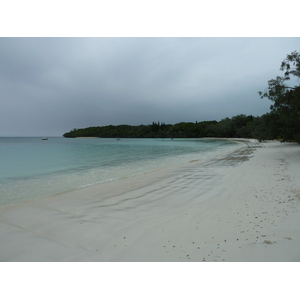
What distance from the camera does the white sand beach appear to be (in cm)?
361

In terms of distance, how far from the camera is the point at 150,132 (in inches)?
7525

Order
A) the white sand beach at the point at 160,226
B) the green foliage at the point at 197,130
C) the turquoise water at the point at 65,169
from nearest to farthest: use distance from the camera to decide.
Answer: the white sand beach at the point at 160,226, the turquoise water at the point at 65,169, the green foliage at the point at 197,130

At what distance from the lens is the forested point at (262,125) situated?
57.8ft

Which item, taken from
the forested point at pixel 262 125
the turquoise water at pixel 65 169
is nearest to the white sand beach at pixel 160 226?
the turquoise water at pixel 65 169

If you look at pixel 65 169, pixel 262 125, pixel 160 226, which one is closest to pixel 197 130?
pixel 262 125

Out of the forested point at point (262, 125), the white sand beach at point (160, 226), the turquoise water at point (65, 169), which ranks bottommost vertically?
the turquoise water at point (65, 169)

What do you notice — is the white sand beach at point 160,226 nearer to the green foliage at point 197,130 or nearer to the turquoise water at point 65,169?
the turquoise water at point 65,169

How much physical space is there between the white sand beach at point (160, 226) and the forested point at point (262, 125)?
12.7 meters

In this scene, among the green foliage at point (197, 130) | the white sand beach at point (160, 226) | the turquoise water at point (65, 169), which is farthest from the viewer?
the green foliage at point (197, 130)

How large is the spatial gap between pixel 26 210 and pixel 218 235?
5.27 metres

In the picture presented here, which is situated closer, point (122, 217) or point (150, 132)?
point (122, 217)
